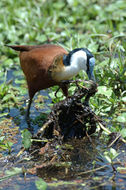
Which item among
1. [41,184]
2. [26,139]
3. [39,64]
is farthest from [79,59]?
[41,184]

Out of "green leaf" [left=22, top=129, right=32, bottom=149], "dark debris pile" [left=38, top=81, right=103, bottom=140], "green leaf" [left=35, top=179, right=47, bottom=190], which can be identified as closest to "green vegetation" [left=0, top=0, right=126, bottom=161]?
"dark debris pile" [left=38, top=81, right=103, bottom=140]

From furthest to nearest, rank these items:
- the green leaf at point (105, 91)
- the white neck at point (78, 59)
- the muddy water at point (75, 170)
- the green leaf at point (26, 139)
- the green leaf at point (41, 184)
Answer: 1. the green leaf at point (105, 91)
2. the white neck at point (78, 59)
3. the green leaf at point (26, 139)
4. the muddy water at point (75, 170)
5. the green leaf at point (41, 184)

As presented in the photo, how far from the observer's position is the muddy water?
3160mm

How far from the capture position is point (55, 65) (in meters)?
4.05

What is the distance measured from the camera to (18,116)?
4.67 metres

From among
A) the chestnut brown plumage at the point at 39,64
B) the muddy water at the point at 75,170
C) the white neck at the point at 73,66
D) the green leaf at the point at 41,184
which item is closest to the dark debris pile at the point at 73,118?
the muddy water at the point at 75,170

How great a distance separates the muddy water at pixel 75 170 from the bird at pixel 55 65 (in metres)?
0.70

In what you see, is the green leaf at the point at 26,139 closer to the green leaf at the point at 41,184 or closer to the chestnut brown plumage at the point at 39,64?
the green leaf at the point at 41,184

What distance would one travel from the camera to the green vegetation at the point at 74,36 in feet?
15.3

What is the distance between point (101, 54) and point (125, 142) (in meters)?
2.03

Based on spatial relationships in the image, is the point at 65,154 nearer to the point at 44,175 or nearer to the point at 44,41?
the point at 44,175

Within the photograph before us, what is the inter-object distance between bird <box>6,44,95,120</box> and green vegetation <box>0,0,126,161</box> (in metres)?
0.43

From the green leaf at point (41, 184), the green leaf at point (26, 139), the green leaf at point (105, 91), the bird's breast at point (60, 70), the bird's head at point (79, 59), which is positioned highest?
the bird's head at point (79, 59)

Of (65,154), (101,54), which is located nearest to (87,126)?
(65,154)
